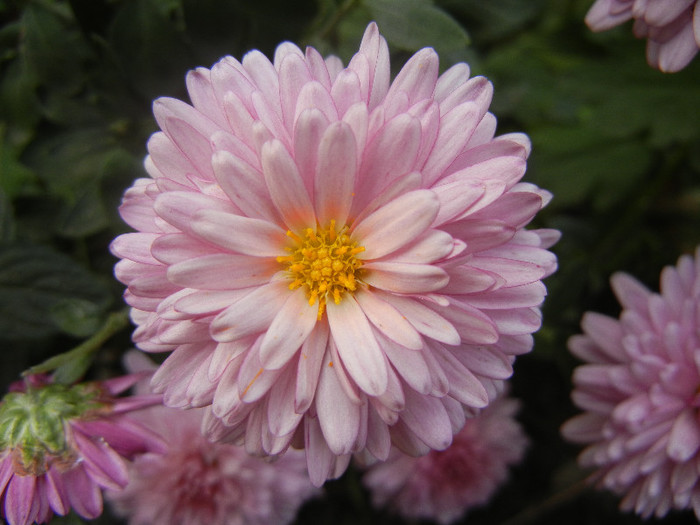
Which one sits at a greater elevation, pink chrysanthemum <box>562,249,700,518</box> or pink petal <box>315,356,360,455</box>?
pink petal <box>315,356,360,455</box>

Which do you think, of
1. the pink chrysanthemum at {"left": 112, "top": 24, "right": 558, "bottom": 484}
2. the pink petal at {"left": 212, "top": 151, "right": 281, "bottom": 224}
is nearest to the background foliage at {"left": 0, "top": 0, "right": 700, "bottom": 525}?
the pink chrysanthemum at {"left": 112, "top": 24, "right": 558, "bottom": 484}

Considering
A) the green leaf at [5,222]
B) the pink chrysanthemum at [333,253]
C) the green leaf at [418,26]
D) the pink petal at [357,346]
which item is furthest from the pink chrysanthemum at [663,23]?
the green leaf at [5,222]

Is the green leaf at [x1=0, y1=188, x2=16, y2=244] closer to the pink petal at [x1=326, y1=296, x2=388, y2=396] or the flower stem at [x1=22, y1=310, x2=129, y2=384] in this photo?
the flower stem at [x1=22, y1=310, x2=129, y2=384]

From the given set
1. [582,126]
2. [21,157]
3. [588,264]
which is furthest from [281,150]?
[582,126]

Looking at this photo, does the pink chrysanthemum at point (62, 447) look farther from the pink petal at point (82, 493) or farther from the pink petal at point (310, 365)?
the pink petal at point (310, 365)

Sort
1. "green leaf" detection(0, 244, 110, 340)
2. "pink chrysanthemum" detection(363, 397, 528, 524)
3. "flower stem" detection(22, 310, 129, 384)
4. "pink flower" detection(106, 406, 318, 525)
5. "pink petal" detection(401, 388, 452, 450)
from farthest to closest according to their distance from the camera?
"pink chrysanthemum" detection(363, 397, 528, 524), "pink flower" detection(106, 406, 318, 525), "green leaf" detection(0, 244, 110, 340), "flower stem" detection(22, 310, 129, 384), "pink petal" detection(401, 388, 452, 450)

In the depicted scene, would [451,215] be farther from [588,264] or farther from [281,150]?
[588,264]
